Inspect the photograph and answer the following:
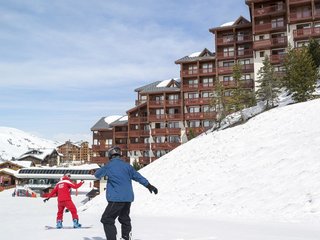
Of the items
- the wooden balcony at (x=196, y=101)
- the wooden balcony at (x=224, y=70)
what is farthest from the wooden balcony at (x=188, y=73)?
the wooden balcony at (x=224, y=70)

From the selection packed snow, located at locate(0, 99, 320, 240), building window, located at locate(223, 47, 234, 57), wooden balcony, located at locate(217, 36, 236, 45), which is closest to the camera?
packed snow, located at locate(0, 99, 320, 240)

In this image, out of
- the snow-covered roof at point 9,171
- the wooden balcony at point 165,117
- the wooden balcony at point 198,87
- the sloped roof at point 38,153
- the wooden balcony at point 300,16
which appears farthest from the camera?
the sloped roof at point 38,153

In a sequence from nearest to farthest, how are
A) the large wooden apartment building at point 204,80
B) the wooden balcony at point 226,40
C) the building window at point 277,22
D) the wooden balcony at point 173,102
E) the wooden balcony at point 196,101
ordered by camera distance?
the large wooden apartment building at point 204,80 < the building window at point 277,22 < the wooden balcony at point 226,40 < the wooden balcony at point 196,101 < the wooden balcony at point 173,102

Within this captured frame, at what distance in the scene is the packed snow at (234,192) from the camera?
8977 mm

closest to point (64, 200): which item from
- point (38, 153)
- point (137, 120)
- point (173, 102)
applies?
point (173, 102)

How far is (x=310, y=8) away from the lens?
49688 millimetres

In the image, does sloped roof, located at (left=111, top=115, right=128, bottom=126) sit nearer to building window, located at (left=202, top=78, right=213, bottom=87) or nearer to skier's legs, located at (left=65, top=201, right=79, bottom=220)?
building window, located at (left=202, top=78, right=213, bottom=87)

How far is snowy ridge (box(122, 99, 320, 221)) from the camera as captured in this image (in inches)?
512

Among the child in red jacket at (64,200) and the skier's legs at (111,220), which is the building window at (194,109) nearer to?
the child in red jacket at (64,200)

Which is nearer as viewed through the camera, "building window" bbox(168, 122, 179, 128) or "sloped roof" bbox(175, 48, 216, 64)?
"sloped roof" bbox(175, 48, 216, 64)

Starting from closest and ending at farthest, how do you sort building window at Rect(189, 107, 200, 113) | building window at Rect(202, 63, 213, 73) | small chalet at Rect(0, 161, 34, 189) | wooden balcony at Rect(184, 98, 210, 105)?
1. wooden balcony at Rect(184, 98, 210, 105)
2. building window at Rect(202, 63, 213, 73)
3. building window at Rect(189, 107, 200, 113)
4. small chalet at Rect(0, 161, 34, 189)

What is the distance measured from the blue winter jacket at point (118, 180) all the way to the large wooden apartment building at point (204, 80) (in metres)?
45.2

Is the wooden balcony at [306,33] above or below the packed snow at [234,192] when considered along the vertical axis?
above

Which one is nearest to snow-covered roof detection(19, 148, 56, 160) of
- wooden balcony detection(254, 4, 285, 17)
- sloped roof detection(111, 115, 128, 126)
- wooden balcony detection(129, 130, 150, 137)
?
sloped roof detection(111, 115, 128, 126)
